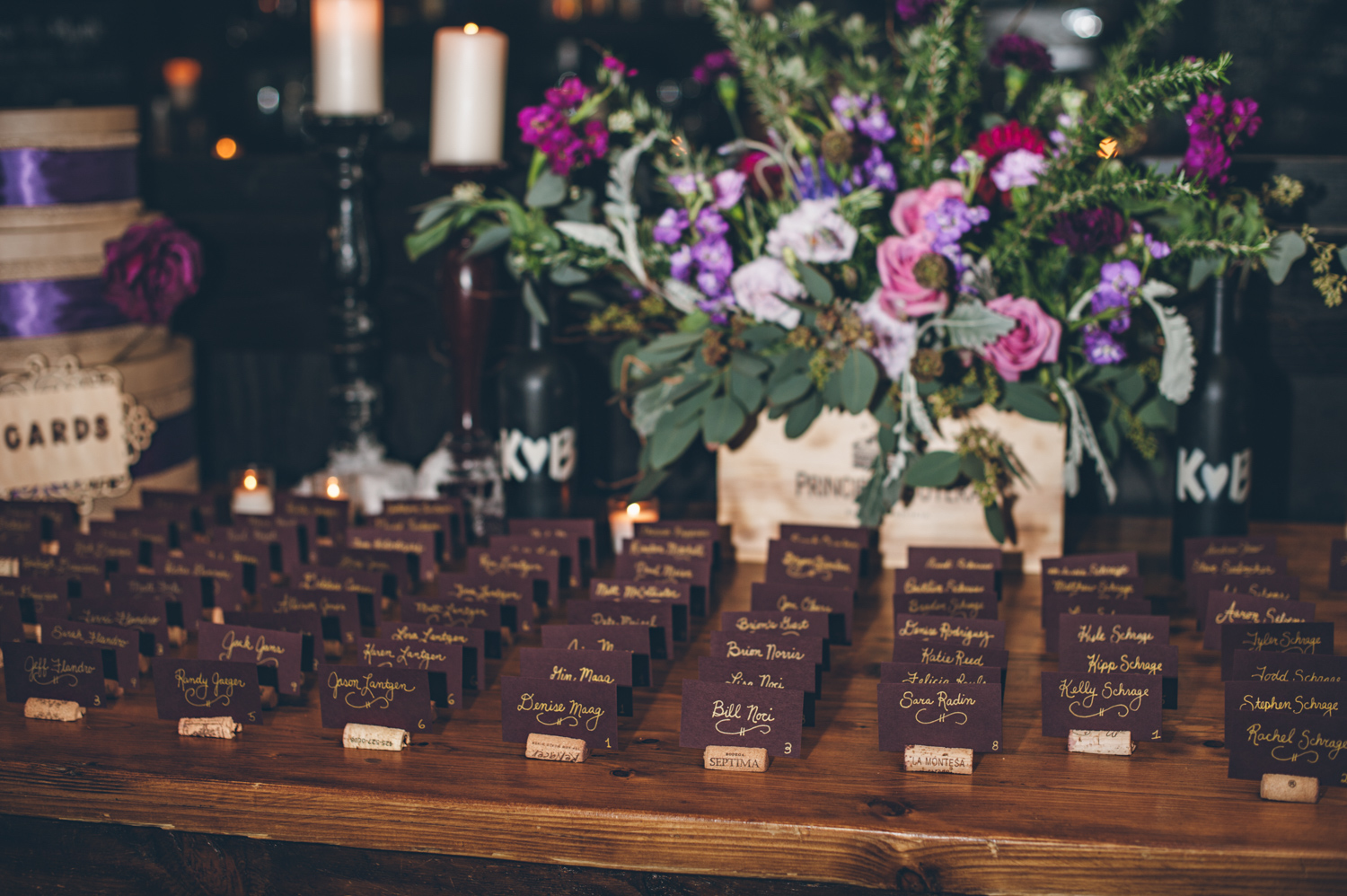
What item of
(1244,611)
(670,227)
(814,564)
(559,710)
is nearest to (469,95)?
(670,227)

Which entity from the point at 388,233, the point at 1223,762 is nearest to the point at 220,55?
the point at 388,233

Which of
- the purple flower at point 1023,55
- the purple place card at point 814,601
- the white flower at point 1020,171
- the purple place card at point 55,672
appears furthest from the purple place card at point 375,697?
the purple flower at point 1023,55

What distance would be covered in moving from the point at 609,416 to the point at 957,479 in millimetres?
583

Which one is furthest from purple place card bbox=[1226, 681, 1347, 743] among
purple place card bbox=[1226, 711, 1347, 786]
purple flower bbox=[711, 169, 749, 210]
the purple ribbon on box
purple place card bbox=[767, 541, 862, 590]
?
the purple ribbon on box

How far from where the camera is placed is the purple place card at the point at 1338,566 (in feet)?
4.05

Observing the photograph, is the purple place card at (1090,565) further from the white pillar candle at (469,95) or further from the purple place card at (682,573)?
the white pillar candle at (469,95)

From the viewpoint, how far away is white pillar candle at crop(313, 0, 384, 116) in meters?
1.46

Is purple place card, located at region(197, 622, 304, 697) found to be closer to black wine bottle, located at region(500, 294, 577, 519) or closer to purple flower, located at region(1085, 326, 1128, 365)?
black wine bottle, located at region(500, 294, 577, 519)

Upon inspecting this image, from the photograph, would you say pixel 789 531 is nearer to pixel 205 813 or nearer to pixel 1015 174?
pixel 1015 174

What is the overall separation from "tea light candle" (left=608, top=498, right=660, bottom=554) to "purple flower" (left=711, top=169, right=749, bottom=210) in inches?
14.8

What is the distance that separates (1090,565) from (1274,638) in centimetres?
20

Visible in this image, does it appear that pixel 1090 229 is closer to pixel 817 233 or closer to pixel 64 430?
pixel 817 233

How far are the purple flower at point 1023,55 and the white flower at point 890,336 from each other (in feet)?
1.10

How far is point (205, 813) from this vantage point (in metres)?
0.89
